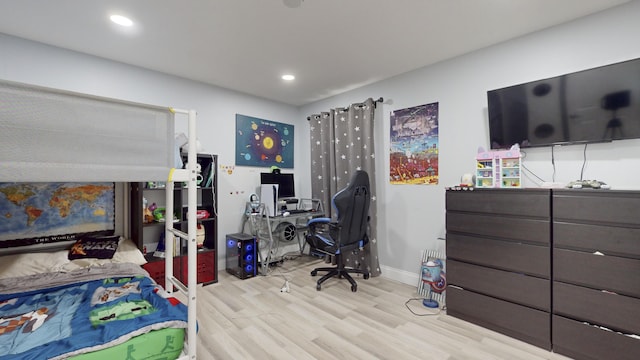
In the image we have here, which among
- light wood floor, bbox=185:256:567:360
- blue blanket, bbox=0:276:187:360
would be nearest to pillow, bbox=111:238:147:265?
blue blanket, bbox=0:276:187:360

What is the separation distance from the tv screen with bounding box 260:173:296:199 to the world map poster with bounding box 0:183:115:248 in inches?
69.2

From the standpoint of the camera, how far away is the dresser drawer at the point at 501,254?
1.99 meters

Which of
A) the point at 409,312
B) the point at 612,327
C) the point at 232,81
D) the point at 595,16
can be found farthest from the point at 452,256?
the point at 232,81

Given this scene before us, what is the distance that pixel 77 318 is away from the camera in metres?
1.47

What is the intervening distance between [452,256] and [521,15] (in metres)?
2.00

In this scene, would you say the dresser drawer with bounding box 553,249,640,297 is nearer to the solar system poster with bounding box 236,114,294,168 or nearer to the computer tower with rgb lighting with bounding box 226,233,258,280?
the computer tower with rgb lighting with bounding box 226,233,258,280

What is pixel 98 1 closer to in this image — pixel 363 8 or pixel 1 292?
pixel 363 8

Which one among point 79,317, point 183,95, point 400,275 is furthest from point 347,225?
point 183,95

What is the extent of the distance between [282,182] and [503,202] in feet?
9.14

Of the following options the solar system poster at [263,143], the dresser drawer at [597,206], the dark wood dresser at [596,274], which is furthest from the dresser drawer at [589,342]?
the solar system poster at [263,143]

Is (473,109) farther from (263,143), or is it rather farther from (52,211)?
(52,211)

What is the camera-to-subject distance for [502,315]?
214 cm

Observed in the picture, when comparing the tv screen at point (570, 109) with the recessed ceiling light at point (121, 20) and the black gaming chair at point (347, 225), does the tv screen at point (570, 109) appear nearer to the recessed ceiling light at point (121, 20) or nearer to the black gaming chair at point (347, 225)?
the black gaming chair at point (347, 225)

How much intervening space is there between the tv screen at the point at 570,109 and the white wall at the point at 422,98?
0.12 m
